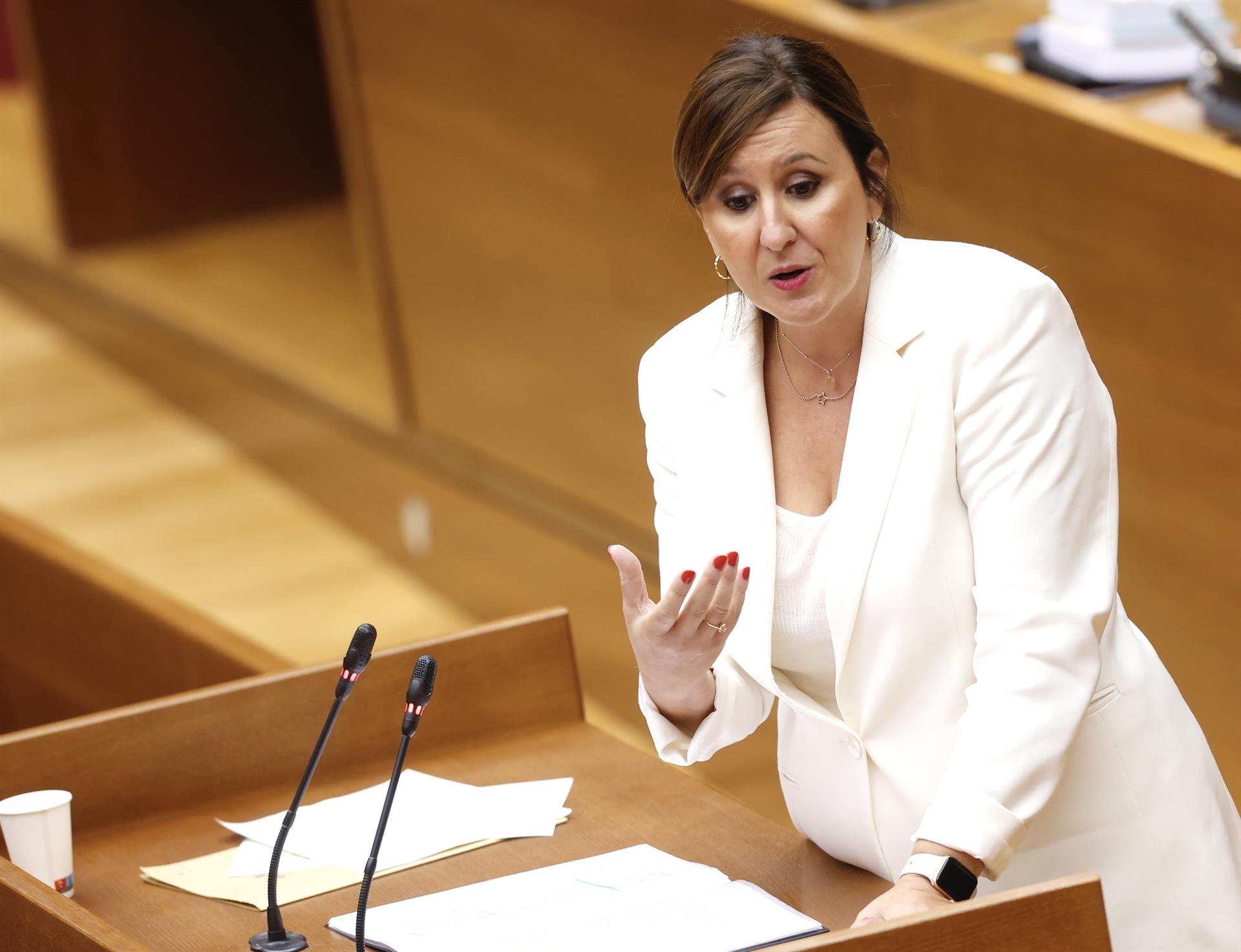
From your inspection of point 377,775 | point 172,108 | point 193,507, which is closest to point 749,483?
point 377,775

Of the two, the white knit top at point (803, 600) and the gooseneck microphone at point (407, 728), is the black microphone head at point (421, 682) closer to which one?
the gooseneck microphone at point (407, 728)

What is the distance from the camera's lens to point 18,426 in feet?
18.4

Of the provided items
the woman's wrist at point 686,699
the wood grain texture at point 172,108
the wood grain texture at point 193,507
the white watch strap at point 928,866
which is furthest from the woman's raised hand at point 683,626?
the wood grain texture at point 172,108

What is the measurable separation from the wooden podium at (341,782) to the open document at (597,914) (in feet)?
0.18

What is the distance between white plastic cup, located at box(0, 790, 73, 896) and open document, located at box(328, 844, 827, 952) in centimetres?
32

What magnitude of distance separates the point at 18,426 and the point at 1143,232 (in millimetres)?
3969

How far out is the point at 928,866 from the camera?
1.46 meters

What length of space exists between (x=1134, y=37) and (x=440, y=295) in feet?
6.49

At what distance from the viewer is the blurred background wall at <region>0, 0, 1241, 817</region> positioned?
8.74 feet

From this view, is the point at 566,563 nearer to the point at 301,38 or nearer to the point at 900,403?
the point at 900,403

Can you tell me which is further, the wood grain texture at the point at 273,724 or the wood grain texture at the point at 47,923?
the wood grain texture at the point at 273,724

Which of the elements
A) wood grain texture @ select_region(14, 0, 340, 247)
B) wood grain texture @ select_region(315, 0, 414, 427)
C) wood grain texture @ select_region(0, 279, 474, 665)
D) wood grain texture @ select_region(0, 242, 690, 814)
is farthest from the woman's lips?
wood grain texture @ select_region(14, 0, 340, 247)

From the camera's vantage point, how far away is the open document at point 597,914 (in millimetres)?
1546

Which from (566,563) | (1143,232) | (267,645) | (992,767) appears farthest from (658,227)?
(992,767)
